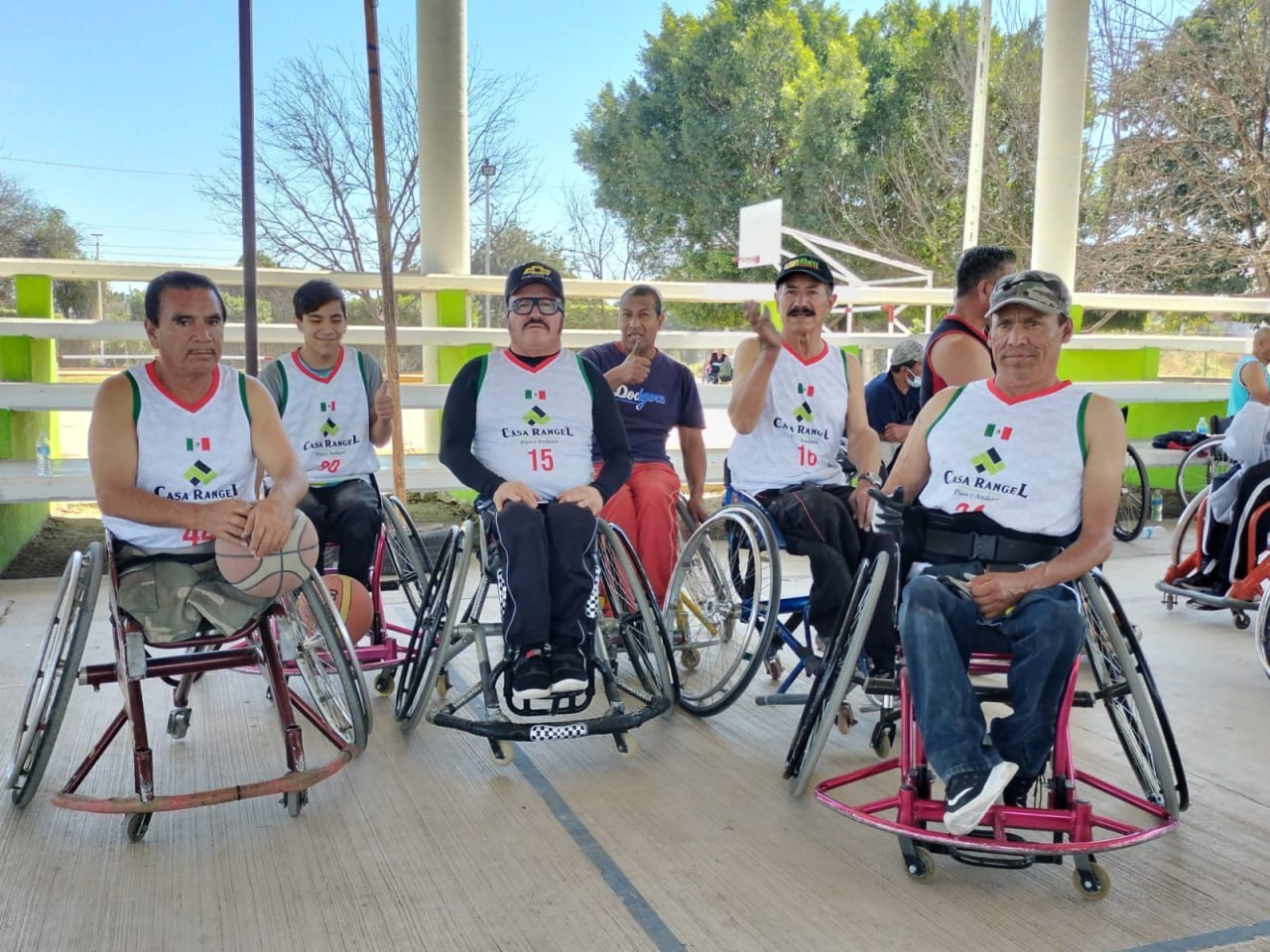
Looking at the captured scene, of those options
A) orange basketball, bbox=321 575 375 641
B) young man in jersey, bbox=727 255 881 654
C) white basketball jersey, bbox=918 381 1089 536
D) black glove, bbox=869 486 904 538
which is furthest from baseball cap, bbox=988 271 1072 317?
orange basketball, bbox=321 575 375 641

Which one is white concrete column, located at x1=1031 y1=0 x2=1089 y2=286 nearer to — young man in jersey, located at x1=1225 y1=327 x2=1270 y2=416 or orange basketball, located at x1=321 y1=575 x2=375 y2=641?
young man in jersey, located at x1=1225 y1=327 x2=1270 y2=416

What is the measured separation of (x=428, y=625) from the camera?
116 inches

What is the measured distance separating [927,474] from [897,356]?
5.70 ft

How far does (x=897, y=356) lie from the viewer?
13.8ft

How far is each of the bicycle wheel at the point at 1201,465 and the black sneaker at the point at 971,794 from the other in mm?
2885

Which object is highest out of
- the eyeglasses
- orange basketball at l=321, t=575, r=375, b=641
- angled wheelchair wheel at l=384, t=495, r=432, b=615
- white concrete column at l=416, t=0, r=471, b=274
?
white concrete column at l=416, t=0, r=471, b=274

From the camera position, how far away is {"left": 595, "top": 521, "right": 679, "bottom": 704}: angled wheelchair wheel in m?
2.88

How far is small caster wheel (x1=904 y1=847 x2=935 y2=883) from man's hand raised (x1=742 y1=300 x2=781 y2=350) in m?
1.47

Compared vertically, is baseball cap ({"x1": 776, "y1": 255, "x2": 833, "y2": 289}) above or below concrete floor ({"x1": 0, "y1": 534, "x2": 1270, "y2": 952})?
above

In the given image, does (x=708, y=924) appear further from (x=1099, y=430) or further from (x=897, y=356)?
(x=897, y=356)

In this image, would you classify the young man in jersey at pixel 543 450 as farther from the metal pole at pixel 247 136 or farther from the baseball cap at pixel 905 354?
the baseball cap at pixel 905 354

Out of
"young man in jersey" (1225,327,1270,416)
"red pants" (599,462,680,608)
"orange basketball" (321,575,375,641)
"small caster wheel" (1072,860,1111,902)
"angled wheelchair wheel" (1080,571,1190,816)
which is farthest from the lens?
"young man in jersey" (1225,327,1270,416)

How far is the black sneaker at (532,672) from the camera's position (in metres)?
2.71

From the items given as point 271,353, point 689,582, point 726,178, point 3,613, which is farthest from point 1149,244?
point 3,613
